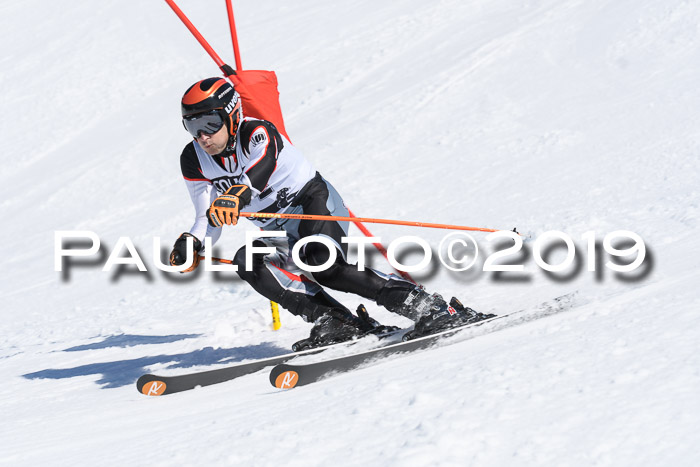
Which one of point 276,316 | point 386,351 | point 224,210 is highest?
point 224,210

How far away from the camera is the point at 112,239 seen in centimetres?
1076

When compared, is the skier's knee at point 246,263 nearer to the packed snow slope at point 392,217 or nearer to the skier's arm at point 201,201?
the skier's arm at point 201,201

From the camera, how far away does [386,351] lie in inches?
181

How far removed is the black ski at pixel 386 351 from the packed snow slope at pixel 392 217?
0.50ft

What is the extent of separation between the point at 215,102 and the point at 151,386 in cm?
176

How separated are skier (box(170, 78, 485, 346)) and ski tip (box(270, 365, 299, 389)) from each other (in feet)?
2.68

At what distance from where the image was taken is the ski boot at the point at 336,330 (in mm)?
5023

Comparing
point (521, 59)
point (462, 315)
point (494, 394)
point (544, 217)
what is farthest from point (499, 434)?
point (521, 59)

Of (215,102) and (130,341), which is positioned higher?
(215,102)

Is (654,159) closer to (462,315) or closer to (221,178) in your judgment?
(462,315)

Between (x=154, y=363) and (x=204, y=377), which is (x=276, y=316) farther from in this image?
(x=204, y=377)

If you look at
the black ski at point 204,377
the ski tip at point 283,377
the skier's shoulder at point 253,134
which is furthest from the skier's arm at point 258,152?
the ski tip at point 283,377
